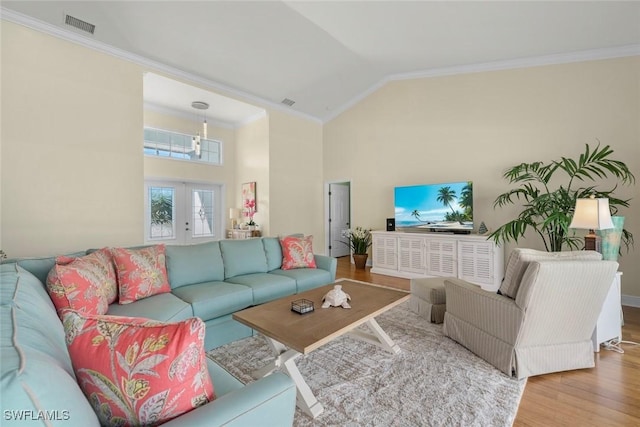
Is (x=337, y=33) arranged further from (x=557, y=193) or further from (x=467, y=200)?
(x=557, y=193)

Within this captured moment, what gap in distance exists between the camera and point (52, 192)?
3.43m

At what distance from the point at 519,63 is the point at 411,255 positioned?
3.43m

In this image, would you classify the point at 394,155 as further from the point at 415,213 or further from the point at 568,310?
the point at 568,310

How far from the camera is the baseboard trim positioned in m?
3.70

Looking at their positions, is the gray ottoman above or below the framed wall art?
below

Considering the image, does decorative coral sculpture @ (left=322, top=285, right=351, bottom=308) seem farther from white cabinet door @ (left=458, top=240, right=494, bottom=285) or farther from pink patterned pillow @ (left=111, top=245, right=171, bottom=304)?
white cabinet door @ (left=458, top=240, right=494, bottom=285)

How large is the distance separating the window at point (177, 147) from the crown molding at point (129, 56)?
183 centimetres

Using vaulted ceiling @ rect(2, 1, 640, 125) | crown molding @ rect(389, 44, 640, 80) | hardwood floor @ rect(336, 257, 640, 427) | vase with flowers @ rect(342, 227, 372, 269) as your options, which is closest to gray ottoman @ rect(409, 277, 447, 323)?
hardwood floor @ rect(336, 257, 640, 427)

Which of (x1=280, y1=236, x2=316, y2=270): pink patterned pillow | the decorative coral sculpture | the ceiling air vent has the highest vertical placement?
the ceiling air vent

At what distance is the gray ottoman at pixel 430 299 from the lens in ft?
10.1

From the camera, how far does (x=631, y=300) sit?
12.3ft

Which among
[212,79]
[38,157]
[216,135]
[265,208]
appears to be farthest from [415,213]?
[38,157]

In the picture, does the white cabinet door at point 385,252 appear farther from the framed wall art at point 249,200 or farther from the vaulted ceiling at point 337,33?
the vaulted ceiling at point 337,33

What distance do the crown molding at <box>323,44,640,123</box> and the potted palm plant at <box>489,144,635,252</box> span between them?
124 centimetres
